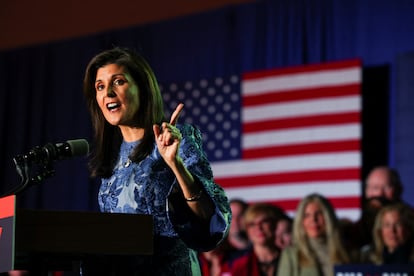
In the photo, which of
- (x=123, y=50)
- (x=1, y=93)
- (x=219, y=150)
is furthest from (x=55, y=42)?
(x=123, y=50)

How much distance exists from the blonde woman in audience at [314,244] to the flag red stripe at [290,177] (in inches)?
75.8

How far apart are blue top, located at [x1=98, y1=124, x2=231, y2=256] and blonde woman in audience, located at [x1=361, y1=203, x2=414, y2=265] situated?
327 centimetres

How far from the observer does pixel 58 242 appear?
1.86 m

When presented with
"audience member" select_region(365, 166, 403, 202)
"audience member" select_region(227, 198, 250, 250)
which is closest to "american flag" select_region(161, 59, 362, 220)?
"audience member" select_region(365, 166, 403, 202)

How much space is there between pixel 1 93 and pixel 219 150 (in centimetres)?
327

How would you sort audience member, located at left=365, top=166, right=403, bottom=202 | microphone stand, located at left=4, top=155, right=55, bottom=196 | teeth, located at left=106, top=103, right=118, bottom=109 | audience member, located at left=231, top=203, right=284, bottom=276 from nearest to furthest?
1. microphone stand, located at left=4, top=155, right=55, bottom=196
2. teeth, located at left=106, top=103, right=118, bottom=109
3. audience member, located at left=231, top=203, right=284, bottom=276
4. audience member, located at left=365, top=166, right=403, bottom=202

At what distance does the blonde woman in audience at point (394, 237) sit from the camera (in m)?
5.31

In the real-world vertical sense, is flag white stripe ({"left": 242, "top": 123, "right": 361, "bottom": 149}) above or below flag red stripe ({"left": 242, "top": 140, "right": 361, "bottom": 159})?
above

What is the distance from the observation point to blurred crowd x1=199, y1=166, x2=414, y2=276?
5.35m

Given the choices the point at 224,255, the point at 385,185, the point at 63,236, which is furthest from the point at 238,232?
the point at 63,236

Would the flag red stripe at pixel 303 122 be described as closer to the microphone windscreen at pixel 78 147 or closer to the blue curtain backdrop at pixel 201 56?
the blue curtain backdrop at pixel 201 56

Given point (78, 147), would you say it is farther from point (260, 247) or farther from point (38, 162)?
point (260, 247)

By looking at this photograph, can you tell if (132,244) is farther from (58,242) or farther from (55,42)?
(55,42)

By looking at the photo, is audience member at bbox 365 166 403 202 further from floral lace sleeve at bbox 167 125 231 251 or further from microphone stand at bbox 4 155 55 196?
microphone stand at bbox 4 155 55 196
